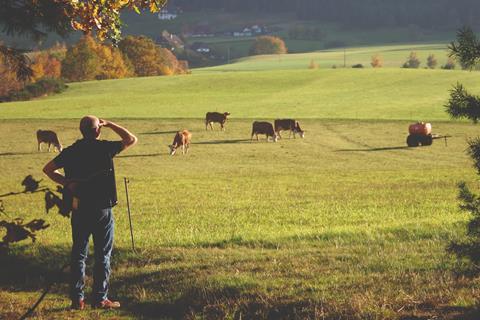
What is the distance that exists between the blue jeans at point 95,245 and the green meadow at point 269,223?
0.26 meters

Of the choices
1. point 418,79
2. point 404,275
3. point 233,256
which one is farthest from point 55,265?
point 418,79

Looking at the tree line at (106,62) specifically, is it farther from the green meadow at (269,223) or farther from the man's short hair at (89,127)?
the man's short hair at (89,127)

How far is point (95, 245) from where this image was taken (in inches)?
350

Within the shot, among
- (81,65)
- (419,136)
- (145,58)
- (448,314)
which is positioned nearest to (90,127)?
(448,314)

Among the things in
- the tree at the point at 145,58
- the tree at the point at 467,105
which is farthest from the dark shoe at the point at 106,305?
the tree at the point at 145,58

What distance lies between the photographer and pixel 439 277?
30.6 feet

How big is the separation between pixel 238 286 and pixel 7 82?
93.9 meters

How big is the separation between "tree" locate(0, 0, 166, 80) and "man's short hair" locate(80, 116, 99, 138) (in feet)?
2.78

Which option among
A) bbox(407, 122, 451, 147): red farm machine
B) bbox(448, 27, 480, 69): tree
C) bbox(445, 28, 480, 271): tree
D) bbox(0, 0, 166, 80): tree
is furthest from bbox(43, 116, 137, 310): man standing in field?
bbox(407, 122, 451, 147): red farm machine

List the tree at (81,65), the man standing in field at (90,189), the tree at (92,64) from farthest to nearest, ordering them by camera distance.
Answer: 1. the tree at (92,64)
2. the tree at (81,65)
3. the man standing in field at (90,189)

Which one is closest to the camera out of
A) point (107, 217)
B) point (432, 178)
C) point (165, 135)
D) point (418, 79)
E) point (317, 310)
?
point (317, 310)

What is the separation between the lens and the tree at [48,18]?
7035 millimetres

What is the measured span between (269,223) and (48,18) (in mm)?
10348

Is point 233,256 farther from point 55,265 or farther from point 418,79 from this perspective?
point 418,79
